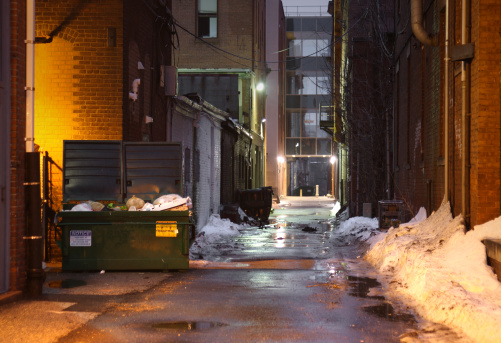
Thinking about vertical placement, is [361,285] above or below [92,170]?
below

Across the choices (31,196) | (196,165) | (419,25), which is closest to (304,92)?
(196,165)

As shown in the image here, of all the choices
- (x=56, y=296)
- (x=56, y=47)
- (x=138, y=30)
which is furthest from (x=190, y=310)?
(x=138, y=30)

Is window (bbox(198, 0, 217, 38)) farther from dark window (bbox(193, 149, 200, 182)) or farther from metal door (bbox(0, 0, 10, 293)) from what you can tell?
metal door (bbox(0, 0, 10, 293))

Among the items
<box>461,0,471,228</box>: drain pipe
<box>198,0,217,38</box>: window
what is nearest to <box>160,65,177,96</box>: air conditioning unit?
<box>461,0,471,228</box>: drain pipe

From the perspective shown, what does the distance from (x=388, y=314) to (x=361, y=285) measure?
227cm

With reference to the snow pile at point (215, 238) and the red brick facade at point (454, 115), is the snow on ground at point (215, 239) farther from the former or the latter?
the red brick facade at point (454, 115)

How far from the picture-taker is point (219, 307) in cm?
834

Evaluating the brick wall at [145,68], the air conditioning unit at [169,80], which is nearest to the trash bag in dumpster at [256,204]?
the brick wall at [145,68]

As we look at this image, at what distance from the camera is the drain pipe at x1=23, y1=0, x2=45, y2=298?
29.9 ft

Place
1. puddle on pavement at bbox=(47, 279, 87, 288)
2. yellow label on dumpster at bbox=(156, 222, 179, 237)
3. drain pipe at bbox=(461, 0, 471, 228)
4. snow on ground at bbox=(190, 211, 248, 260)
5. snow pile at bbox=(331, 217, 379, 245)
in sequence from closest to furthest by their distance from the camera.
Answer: puddle on pavement at bbox=(47, 279, 87, 288) → drain pipe at bbox=(461, 0, 471, 228) → yellow label on dumpster at bbox=(156, 222, 179, 237) → snow on ground at bbox=(190, 211, 248, 260) → snow pile at bbox=(331, 217, 379, 245)

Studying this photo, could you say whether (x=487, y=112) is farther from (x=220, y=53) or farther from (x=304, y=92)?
(x=304, y=92)

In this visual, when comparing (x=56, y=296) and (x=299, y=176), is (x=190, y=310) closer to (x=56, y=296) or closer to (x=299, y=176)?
(x=56, y=296)

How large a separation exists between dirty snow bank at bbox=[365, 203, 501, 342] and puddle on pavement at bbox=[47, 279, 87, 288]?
189 inches

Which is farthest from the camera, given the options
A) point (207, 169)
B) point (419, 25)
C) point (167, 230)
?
point (207, 169)
